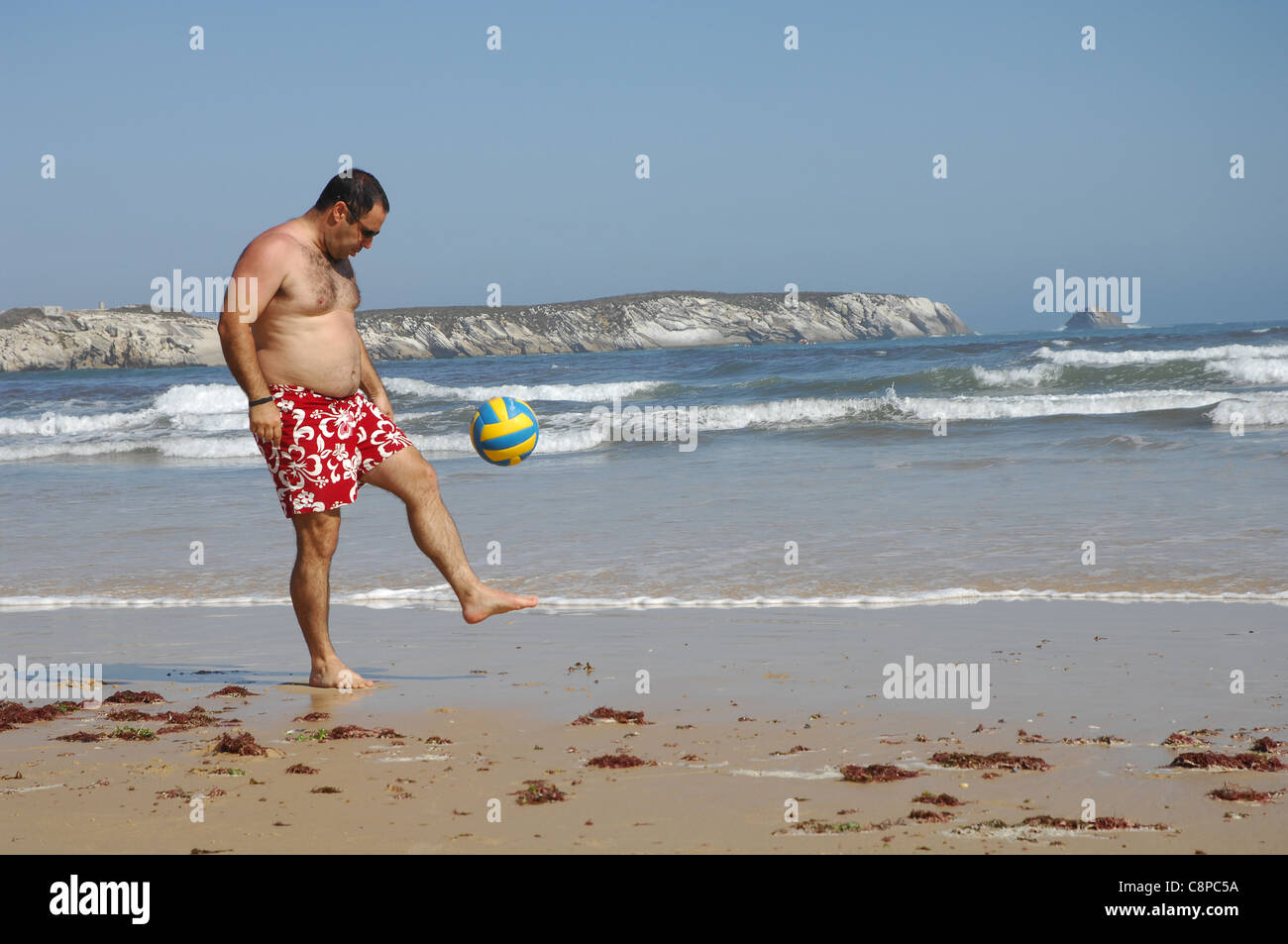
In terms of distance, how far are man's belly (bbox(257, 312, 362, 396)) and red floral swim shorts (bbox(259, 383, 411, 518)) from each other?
41 millimetres

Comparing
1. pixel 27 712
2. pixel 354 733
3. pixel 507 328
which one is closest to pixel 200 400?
pixel 27 712

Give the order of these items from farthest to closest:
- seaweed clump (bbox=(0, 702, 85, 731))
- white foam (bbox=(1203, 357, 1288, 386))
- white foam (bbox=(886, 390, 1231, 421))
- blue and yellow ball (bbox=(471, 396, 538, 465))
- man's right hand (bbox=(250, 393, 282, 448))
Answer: white foam (bbox=(1203, 357, 1288, 386)), white foam (bbox=(886, 390, 1231, 421)), blue and yellow ball (bbox=(471, 396, 538, 465)), man's right hand (bbox=(250, 393, 282, 448)), seaweed clump (bbox=(0, 702, 85, 731))

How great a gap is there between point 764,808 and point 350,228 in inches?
110

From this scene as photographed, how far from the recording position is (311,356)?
4527 millimetres

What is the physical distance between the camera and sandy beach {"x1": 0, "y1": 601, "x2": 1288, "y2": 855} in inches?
114

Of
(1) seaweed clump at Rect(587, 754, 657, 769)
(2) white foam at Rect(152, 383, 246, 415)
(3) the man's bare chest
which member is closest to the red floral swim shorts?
(3) the man's bare chest

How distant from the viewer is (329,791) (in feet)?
10.8

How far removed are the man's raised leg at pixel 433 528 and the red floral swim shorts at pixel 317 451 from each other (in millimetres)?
96

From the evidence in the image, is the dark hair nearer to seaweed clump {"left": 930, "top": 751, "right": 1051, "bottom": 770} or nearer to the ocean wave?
the ocean wave


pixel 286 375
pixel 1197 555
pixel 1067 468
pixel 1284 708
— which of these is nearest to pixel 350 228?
pixel 286 375

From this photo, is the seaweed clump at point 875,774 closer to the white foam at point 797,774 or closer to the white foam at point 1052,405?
Result: the white foam at point 797,774

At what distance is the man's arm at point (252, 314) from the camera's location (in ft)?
14.1

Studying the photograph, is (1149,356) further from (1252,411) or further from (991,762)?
(991,762)
